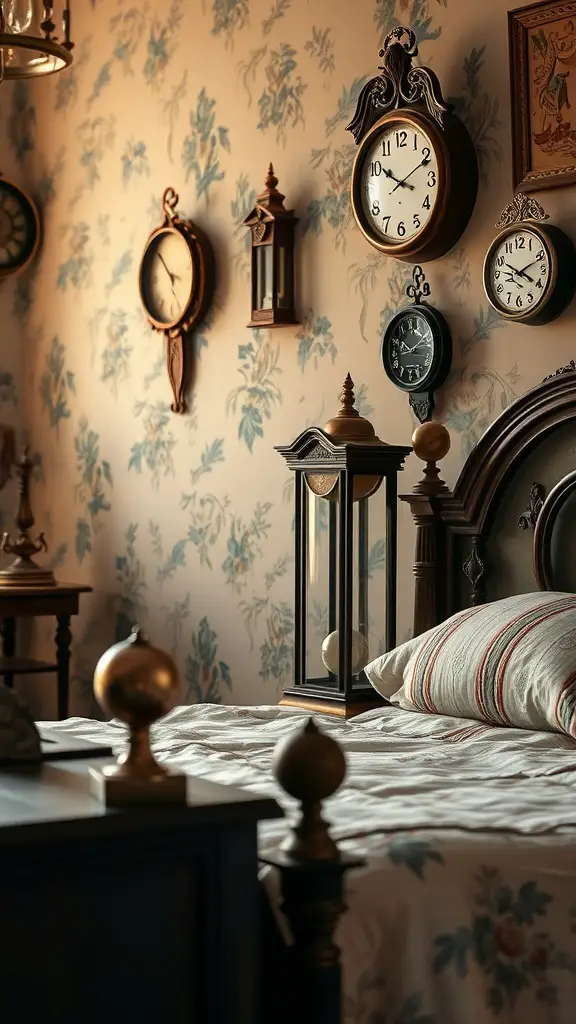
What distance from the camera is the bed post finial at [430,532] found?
3.02m

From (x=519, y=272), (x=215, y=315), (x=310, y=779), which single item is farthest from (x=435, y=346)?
(x=310, y=779)

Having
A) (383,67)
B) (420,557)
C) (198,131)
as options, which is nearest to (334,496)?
(420,557)

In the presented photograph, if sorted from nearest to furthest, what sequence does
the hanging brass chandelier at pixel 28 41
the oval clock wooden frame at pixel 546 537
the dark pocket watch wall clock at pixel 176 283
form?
the hanging brass chandelier at pixel 28 41 < the oval clock wooden frame at pixel 546 537 < the dark pocket watch wall clock at pixel 176 283

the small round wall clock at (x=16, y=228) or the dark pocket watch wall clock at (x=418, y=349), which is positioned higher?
the small round wall clock at (x=16, y=228)

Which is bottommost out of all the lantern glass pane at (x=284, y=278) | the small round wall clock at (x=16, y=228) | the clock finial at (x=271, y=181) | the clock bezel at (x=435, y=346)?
the clock bezel at (x=435, y=346)

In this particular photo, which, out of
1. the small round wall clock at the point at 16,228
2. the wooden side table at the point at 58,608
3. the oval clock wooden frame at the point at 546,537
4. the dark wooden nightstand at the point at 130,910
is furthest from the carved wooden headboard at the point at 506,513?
the small round wall clock at the point at 16,228

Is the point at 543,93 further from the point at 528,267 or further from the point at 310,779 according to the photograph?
the point at 310,779

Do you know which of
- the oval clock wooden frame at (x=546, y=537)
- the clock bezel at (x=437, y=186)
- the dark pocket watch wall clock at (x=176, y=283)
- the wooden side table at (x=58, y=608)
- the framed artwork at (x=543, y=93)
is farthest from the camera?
the wooden side table at (x=58, y=608)

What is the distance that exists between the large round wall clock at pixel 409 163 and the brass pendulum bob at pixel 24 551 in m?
1.58

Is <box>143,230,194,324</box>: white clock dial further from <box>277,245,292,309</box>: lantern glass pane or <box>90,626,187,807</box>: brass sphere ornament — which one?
<box>90,626,187,807</box>: brass sphere ornament

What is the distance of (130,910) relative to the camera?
122 cm

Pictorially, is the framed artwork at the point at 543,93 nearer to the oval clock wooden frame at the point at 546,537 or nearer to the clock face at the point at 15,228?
Answer: the oval clock wooden frame at the point at 546,537

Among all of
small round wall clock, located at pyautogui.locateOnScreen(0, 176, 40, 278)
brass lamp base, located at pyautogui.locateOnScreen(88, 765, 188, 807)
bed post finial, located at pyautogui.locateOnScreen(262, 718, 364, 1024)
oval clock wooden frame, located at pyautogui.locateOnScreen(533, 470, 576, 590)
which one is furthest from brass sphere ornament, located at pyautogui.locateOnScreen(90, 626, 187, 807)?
small round wall clock, located at pyautogui.locateOnScreen(0, 176, 40, 278)

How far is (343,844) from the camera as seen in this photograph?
1.49 meters
